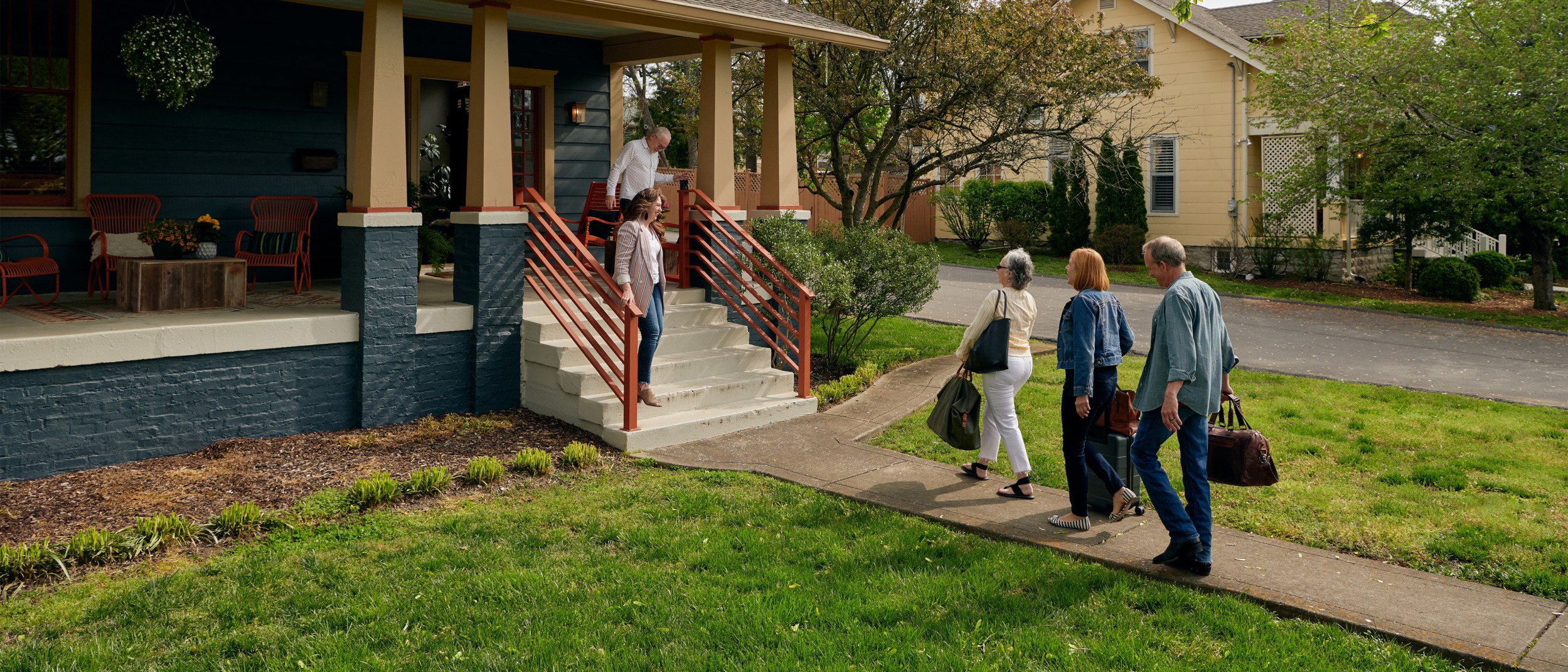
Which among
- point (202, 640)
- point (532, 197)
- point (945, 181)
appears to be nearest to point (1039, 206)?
point (945, 181)

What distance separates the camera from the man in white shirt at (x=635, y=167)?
376 inches

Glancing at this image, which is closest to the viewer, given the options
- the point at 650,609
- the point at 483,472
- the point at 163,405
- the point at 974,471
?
the point at 650,609

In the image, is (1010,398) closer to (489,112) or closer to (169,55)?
(489,112)

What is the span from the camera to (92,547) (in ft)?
18.1

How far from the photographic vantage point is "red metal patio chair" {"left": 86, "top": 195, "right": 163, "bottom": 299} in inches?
368

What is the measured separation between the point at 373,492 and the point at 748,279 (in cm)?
474

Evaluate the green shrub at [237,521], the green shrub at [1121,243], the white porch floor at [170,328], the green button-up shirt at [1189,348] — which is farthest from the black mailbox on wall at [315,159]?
the green shrub at [1121,243]

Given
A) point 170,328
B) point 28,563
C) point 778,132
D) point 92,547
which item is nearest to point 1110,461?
point 92,547

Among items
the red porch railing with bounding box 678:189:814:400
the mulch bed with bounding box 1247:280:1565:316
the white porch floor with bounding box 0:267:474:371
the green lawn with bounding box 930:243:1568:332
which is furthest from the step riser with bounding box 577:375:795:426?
the mulch bed with bounding box 1247:280:1565:316

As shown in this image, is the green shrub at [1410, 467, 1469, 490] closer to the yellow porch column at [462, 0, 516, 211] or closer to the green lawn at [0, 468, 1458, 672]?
the green lawn at [0, 468, 1458, 672]

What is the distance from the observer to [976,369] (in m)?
6.52

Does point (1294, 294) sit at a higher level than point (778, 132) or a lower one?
lower

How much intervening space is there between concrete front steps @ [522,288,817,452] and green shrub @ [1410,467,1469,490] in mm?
4447

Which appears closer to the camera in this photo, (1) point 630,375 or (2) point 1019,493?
(2) point 1019,493
